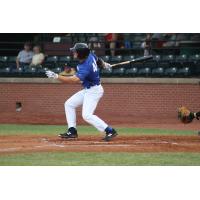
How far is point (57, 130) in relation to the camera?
1622cm

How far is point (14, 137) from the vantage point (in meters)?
13.9

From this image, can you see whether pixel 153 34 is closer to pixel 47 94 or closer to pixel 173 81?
pixel 173 81

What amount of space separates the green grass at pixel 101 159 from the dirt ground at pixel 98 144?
50 centimetres

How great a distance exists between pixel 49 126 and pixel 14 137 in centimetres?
371

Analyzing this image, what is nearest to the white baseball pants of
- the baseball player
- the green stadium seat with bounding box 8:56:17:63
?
the baseball player

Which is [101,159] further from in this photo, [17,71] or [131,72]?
[17,71]

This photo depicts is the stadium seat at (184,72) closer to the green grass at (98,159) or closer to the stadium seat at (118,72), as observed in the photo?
the stadium seat at (118,72)

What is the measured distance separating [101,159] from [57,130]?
18.3ft

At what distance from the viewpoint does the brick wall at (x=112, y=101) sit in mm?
20078

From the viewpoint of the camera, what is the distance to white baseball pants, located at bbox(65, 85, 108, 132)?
12.5 metres

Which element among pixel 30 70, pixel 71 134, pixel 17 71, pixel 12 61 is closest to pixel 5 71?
pixel 17 71

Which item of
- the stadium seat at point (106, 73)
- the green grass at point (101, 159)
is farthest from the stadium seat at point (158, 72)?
the green grass at point (101, 159)

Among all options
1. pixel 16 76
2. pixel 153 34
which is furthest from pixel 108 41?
pixel 16 76

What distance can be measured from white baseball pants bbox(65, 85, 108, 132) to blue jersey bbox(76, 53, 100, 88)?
12 centimetres
